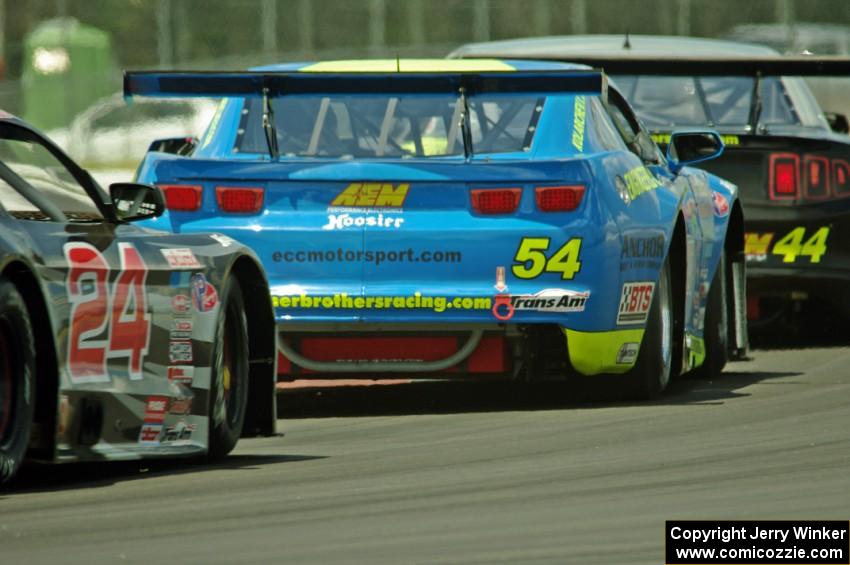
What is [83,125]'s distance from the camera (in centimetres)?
2800

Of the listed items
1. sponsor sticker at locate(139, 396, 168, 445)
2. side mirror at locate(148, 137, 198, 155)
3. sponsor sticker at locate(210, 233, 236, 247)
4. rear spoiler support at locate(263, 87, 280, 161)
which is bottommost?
sponsor sticker at locate(139, 396, 168, 445)

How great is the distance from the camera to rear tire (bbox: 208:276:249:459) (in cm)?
741

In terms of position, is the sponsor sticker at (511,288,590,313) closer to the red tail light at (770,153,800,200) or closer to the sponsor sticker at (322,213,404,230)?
the sponsor sticker at (322,213,404,230)

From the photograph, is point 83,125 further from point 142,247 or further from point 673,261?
point 142,247

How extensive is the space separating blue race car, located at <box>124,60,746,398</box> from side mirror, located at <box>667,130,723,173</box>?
125 centimetres

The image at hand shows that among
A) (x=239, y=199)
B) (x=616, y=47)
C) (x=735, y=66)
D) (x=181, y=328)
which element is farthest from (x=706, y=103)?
(x=181, y=328)

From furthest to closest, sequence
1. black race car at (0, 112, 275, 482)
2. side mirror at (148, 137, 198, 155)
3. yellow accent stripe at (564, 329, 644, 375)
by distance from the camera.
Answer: side mirror at (148, 137, 198, 155) → yellow accent stripe at (564, 329, 644, 375) → black race car at (0, 112, 275, 482)

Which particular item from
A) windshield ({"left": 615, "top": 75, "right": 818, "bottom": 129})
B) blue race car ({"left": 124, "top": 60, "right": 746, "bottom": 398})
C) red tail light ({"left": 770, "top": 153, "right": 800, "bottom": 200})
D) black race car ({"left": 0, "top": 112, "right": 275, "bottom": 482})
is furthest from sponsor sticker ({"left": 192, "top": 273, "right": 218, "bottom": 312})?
windshield ({"left": 615, "top": 75, "right": 818, "bottom": 129})

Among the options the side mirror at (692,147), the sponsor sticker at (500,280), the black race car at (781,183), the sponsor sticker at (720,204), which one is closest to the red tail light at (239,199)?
the sponsor sticker at (500,280)

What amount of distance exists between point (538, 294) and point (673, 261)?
1.38m

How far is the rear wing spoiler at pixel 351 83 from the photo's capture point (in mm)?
8578

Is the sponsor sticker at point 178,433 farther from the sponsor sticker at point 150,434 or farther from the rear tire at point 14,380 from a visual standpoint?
the rear tire at point 14,380

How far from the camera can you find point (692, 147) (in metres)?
10.5

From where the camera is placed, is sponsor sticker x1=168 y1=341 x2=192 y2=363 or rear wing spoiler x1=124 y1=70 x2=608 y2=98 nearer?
sponsor sticker x1=168 y1=341 x2=192 y2=363
